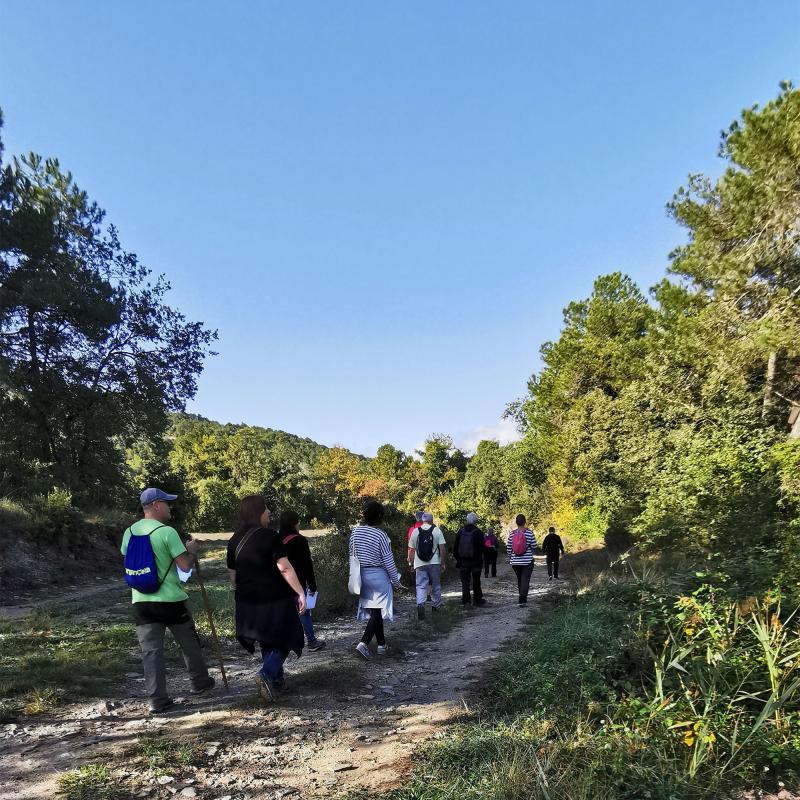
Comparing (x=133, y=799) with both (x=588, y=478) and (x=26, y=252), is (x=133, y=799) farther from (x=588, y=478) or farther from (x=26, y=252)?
(x=588, y=478)

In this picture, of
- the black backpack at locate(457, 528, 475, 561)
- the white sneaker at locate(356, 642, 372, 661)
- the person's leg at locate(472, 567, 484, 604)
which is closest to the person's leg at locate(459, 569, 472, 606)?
the person's leg at locate(472, 567, 484, 604)

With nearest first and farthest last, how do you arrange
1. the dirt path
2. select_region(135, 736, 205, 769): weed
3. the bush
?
the dirt path, select_region(135, 736, 205, 769): weed, the bush

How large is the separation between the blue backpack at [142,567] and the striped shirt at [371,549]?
2.45 meters

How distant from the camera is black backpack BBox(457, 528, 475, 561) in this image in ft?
32.0

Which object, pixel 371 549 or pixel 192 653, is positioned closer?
pixel 192 653

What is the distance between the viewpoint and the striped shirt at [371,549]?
6.36 metres

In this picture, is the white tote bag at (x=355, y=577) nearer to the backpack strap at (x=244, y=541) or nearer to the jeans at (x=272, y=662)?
the jeans at (x=272, y=662)

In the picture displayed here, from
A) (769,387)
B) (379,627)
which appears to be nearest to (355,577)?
(379,627)

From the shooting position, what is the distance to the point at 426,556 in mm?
8938

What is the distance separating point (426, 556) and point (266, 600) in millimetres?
4698

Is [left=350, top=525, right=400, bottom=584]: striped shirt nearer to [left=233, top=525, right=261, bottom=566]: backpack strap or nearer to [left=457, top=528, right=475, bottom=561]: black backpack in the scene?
[left=233, top=525, right=261, bottom=566]: backpack strap

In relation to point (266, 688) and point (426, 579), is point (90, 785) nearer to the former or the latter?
point (266, 688)

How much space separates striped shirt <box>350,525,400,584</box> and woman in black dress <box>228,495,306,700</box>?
1.70 meters

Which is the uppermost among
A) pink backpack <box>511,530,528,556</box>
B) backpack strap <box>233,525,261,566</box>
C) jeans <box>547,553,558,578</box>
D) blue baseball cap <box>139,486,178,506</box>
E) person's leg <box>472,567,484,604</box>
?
blue baseball cap <box>139,486,178,506</box>
